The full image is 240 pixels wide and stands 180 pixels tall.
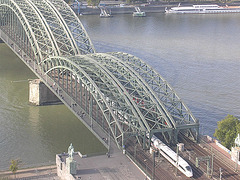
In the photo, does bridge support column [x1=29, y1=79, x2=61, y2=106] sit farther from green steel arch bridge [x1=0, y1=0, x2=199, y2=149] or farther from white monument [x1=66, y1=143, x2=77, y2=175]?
white monument [x1=66, y1=143, x2=77, y2=175]

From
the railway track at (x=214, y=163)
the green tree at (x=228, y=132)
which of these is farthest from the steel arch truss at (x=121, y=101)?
the green tree at (x=228, y=132)

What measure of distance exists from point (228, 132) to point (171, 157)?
10612mm

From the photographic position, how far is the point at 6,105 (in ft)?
300

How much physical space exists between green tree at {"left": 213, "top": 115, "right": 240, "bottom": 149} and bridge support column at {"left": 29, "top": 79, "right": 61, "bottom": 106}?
34.0 meters

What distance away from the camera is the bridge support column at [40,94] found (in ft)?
299

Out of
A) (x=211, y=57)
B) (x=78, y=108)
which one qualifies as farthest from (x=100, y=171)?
(x=211, y=57)

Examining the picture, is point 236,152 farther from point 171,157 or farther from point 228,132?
point 171,157

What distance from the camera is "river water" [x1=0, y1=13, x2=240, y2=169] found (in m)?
75.1

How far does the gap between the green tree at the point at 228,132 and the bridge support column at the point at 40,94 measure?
3401 cm

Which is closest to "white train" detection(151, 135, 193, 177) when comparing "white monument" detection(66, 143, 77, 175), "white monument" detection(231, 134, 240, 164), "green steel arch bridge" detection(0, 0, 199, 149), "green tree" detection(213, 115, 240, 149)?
"green steel arch bridge" detection(0, 0, 199, 149)

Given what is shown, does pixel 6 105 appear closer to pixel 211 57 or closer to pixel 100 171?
pixel 100 171

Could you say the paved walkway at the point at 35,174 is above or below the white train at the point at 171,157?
below

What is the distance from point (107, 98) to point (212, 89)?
31.0 meters

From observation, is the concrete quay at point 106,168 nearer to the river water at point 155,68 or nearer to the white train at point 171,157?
the white train at point 171,157
